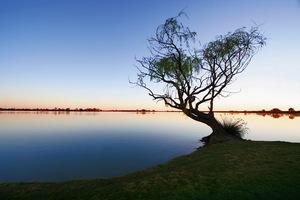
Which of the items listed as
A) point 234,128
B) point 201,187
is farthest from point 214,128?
point 201,187

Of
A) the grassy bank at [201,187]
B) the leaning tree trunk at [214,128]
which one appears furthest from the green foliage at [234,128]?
the grassy bank at [201,187]

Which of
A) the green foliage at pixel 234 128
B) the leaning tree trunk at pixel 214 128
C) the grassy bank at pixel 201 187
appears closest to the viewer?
the grassy bank at pixel 201 187

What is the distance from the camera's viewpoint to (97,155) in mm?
9664

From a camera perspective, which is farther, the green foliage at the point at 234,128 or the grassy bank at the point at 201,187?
the green foliage at the point at 234,128

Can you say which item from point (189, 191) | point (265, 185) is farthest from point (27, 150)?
point (265, 185)

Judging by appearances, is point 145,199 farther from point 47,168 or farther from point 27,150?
point 27,150

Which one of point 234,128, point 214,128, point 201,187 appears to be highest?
point 201,187

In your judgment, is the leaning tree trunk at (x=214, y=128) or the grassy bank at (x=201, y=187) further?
the leaning tree trunk at (x=214, y=128)

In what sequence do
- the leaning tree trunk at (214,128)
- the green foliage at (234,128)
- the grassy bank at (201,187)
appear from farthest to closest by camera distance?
the green foliage at (234,128), the leaning tree trunk at (214,128), the grassy bank at (201,187)

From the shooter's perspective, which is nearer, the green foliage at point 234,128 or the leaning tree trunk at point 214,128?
the leaning tree trunk at point 214,128

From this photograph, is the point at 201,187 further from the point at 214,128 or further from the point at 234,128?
the point at 234,128

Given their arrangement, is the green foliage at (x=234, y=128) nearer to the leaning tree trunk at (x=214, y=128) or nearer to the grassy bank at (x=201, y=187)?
the leaning tree trunk at (x=214, y=128)

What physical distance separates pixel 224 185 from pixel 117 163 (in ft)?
21.2

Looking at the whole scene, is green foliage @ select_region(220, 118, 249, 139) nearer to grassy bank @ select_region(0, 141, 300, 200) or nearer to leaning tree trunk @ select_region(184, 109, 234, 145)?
leaning tree trunk @ select_region(184, 109, 234, 145)
